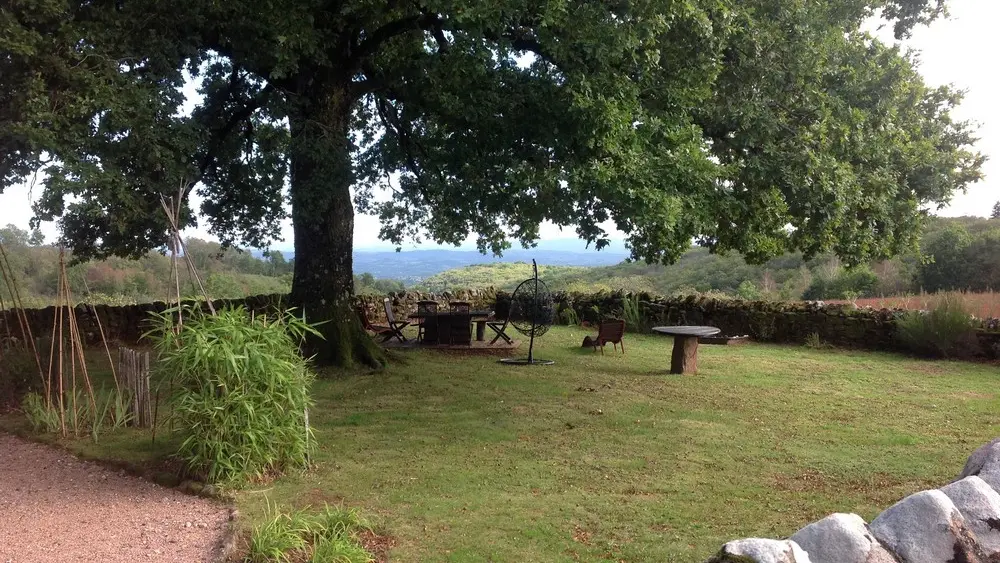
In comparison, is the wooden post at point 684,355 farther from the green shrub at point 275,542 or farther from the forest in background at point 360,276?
the green shrub at point 275,542

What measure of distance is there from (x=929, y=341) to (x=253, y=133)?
11630 mm

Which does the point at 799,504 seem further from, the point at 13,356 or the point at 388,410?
the point at 13,356

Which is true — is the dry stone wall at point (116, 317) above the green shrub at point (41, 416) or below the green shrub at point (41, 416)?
above

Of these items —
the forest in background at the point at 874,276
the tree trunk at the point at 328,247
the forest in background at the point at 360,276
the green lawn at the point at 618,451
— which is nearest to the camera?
the green lawn at the point at 618,451

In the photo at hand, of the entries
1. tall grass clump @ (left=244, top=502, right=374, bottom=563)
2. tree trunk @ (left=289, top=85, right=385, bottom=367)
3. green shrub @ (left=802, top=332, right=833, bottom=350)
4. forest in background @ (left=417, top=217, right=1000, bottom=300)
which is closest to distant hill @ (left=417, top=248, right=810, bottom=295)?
forest in background @ (left=417, top=217, right=1000, bottom=300)

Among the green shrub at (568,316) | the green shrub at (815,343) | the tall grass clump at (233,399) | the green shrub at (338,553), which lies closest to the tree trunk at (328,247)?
the tall grass clump at (233,399)

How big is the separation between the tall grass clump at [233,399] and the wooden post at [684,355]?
628 cm

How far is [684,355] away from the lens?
10.3m

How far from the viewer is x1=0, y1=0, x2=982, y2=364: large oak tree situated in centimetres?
686

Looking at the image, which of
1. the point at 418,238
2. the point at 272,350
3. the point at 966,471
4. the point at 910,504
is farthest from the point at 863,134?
the point at 418,238

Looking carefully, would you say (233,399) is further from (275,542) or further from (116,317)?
(116,317)

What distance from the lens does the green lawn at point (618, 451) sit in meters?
4.45

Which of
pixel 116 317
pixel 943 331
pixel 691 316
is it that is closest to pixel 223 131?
pixel 116 317

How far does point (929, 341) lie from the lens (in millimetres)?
11914
